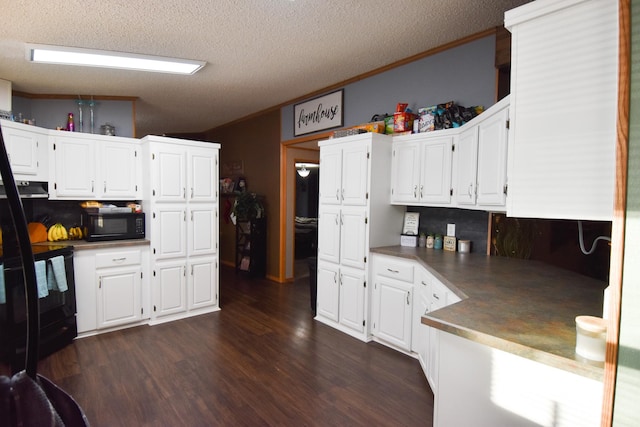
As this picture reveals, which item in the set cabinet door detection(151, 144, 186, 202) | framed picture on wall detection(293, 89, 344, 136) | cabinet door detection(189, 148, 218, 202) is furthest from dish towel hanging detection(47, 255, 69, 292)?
framed picture on wall detection(293, 89, 344, 136)

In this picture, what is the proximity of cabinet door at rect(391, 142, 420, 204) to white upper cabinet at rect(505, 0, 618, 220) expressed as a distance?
→ 5.78 ft

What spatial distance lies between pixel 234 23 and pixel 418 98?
1898mm

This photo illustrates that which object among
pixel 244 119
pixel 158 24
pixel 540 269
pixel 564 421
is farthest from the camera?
pixel 244 119

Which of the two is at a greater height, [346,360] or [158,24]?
[158,24]

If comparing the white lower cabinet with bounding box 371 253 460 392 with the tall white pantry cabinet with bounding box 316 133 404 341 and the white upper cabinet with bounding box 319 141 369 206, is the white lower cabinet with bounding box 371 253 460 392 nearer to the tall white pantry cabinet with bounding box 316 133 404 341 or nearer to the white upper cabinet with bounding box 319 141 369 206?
the tall white pantry cabinet with bounding box 316 133 404 341

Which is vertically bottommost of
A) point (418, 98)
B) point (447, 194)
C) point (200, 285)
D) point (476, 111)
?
point (200, 285)

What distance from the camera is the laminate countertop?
A: 1.20 meters

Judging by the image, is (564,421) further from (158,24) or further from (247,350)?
(158,24)

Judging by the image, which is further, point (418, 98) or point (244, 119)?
point (244, 119)

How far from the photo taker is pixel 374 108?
3.91 m

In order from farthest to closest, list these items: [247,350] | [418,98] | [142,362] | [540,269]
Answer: [418,98] < [247,350] < [142,362] < [540,269]

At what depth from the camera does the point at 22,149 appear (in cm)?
328

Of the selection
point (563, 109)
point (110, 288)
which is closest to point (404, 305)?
point (563, 109)

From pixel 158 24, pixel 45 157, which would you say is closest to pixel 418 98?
pixel 158 24
